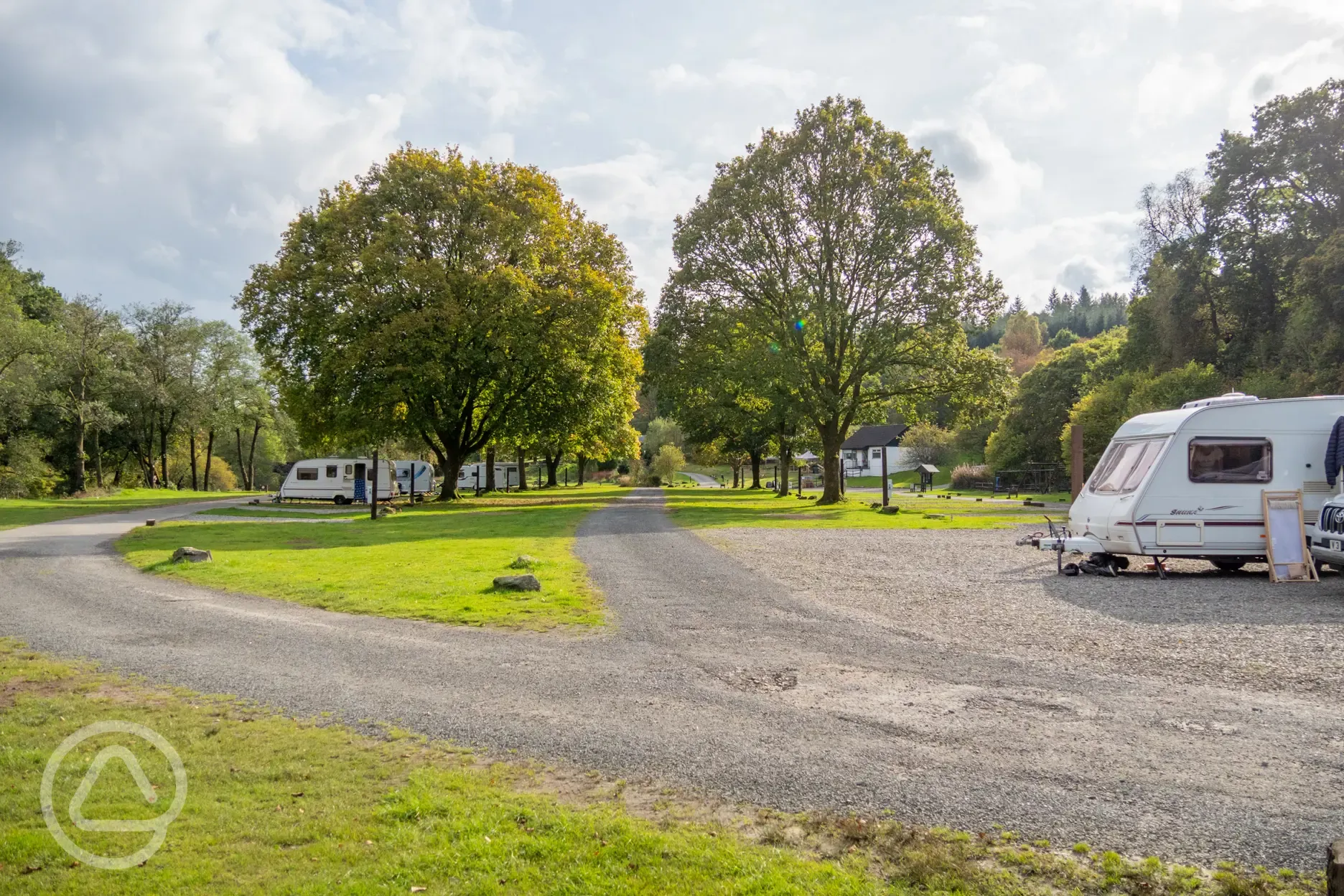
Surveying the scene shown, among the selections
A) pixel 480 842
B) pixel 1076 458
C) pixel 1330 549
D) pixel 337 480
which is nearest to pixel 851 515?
pixel 1076 458

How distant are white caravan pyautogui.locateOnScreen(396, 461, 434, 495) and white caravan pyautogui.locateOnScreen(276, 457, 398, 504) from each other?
129 cm

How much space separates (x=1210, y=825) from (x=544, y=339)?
3302 cm

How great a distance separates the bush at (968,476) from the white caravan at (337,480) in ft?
137

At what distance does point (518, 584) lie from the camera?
11.9m

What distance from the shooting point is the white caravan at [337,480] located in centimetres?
4103

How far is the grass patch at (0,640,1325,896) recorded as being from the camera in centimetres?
364

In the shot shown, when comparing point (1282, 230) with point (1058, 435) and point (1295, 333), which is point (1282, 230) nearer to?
point (1295, 333)

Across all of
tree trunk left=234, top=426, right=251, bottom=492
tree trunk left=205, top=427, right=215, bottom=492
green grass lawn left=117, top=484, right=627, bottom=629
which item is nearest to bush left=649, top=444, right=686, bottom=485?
tree trunk left=234, top=426, right=251, bottom=492

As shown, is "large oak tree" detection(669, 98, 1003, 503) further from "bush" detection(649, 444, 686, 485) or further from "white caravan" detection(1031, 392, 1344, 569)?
"bush" detection(649, 444, 686, 485)

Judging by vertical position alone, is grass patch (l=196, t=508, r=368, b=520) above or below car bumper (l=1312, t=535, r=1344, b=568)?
below

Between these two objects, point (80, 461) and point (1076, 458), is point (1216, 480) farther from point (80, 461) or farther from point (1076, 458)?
point (80, 461)

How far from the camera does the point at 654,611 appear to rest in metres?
10.4

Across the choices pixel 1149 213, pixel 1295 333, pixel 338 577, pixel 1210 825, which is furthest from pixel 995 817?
pixel 1149 213

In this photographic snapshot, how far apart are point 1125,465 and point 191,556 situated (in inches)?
703
